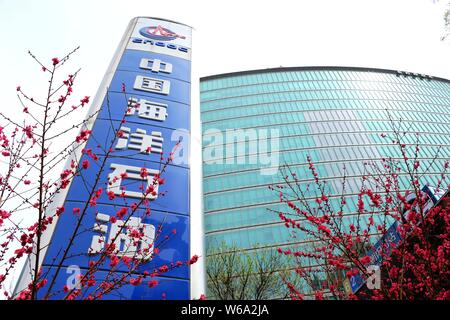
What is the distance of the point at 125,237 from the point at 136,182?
4.98 feet

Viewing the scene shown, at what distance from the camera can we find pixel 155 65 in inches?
424

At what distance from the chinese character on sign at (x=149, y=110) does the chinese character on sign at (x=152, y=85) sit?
2.26ft

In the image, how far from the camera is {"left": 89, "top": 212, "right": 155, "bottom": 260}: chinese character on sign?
18.9 ft

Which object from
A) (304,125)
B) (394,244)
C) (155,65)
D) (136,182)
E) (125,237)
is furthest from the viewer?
(304,125)

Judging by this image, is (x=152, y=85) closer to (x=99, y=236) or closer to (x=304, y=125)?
(x=99, y=236)

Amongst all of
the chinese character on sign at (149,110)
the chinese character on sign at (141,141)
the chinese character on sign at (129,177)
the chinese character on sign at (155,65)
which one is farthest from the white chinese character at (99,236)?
the chinese character on sign at (155,65)

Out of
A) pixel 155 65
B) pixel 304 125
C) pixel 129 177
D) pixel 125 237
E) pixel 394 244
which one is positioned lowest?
pixel 394 244

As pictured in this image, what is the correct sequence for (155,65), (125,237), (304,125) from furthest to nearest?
(304,125) → (155,65) → (125,237)

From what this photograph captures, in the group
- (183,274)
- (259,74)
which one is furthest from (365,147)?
(183,274)

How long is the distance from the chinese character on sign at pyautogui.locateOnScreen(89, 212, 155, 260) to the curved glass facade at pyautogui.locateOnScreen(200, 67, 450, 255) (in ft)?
86.3

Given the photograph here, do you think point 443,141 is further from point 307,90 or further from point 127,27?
point 127,27

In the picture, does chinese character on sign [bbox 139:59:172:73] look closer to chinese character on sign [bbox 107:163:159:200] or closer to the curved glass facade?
chinese character on sign [bbox 107:163:159:200]

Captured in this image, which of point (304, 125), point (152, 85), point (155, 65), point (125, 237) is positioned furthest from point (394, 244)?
point (304, 125)
